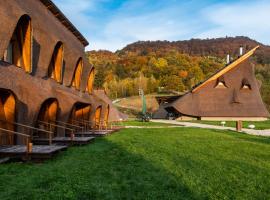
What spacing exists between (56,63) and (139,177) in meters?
13.4

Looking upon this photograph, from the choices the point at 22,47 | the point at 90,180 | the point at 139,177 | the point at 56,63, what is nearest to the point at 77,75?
the point at 56,63

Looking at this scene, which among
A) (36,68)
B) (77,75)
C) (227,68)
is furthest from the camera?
(227,68)

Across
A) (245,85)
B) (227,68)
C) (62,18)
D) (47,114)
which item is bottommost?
(47,114)

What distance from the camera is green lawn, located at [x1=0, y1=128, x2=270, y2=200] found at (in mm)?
6559

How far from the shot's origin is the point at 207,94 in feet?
167

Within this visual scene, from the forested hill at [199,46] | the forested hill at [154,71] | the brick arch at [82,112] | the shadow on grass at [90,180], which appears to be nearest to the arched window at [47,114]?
the brick arch at [82,112]

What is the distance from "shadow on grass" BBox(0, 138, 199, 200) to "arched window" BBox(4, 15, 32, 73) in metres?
6.00

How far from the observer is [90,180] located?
7.62 meters

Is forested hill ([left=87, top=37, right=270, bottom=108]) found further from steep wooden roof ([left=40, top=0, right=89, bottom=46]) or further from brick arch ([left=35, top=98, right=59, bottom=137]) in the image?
brick arch ([left=35, top=98, right=59, bottom=137])

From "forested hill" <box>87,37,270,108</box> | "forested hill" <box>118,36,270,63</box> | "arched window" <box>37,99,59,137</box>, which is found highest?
"forested hill" <box>118,36,270,63</box>

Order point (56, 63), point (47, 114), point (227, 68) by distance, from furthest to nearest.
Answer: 1. point (227, 68)
2. point (56, 63)
3. point (47, 114)

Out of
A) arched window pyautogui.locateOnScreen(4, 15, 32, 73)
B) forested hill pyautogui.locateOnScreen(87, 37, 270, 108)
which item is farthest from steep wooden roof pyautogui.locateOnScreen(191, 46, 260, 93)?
forested hill pyautogui.locateOnScreen(87, 37, 270, 108)

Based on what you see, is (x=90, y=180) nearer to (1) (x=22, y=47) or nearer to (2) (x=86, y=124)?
(1) (x=22, y=47)

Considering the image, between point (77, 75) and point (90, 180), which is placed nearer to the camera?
point (90, 180)
